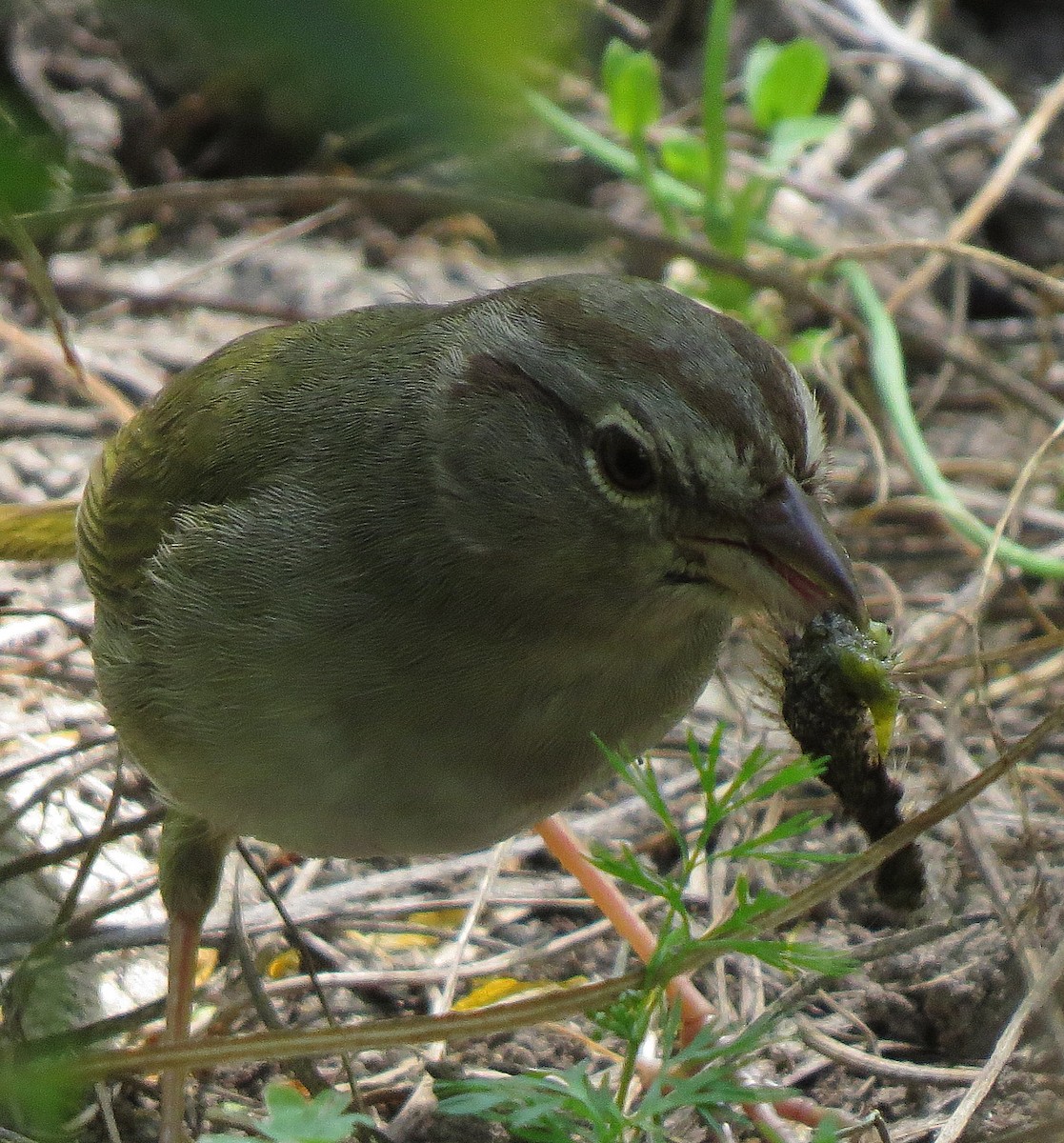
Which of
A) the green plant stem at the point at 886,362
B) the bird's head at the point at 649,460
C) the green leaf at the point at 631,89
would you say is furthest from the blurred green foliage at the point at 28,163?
the green leaf at the point at 631,89

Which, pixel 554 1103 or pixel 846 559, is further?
pixel 846 559

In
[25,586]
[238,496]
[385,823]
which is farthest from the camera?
[25,586]

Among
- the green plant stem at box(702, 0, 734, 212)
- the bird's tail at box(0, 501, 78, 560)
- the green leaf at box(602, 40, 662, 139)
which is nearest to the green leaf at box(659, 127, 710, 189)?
the green plant stem at box(702, 0, 734, 212)

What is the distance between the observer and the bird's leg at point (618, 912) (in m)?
3.78

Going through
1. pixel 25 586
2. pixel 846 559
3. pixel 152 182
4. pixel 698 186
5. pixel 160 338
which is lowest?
pixel 25 586

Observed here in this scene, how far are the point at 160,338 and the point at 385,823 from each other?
3.44 meters

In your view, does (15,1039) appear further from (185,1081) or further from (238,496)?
(238,496)

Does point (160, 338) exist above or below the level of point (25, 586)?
above

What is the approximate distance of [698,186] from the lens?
217 inches

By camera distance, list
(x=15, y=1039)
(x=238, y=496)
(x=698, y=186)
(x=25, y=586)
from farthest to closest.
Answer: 1. (x=698, y=186)
2. (x=25, y=586)
3. (x=238, y=496)
4. (x=15, y=1039)

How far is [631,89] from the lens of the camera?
4883 mm

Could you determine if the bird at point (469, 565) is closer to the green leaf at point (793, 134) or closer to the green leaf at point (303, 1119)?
the green leaf at point (303, 1119)

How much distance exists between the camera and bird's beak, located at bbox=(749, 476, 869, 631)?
8.38ft

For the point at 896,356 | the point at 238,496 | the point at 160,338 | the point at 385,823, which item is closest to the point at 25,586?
the point at 160,338
